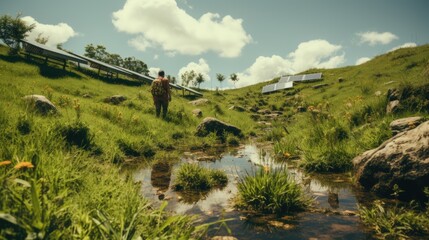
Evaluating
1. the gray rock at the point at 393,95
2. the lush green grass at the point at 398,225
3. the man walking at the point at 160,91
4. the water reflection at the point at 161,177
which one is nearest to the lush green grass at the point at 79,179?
the water reflection at the point at 161,177

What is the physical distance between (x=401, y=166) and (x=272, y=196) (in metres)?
2.52

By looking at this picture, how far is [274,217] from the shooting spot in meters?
4.28

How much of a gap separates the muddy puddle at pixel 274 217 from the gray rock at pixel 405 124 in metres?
1.89

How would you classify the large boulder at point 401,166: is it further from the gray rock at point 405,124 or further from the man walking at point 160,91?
the man walking at point 160,91

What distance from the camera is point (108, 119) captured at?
1177cm

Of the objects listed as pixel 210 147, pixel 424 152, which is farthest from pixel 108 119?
pixel 424 152

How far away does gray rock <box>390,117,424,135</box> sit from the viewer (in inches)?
265

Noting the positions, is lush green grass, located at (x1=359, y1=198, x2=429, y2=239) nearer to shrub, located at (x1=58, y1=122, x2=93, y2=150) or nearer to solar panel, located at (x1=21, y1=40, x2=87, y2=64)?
shrub, located at (x1=58, y1=122, x2=93, y2=150)

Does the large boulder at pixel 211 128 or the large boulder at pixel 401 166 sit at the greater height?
the large boulder at pixel 401 166

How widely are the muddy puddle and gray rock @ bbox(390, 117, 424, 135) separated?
1.89 metres

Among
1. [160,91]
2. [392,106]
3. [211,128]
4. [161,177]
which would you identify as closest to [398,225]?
[161,177]

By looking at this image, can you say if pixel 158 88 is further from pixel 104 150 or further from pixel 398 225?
pixel 398 225

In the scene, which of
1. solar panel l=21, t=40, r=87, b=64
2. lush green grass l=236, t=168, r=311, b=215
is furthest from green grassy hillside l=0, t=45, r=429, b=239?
solar panel l=21, t=40, r=87, b=64

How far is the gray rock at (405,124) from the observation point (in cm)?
672
